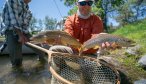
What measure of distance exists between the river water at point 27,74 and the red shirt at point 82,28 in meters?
2.91

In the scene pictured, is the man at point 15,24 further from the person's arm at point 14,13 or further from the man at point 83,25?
the man at point 83,25

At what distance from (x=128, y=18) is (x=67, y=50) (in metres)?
56.0

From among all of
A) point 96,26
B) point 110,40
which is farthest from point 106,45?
point 96,26

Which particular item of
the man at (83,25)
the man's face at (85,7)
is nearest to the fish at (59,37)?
the man at (83,25)

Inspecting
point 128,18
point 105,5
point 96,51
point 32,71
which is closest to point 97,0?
point 105,5

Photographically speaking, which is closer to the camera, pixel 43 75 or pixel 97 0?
pixel 43 75

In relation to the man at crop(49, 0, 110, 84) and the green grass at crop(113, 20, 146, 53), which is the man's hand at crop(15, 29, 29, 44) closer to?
the man at crop(49, 0, 110, 84)

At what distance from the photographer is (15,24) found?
9.55 meters

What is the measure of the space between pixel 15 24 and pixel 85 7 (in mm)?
3318

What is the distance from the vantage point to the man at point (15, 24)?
952cm

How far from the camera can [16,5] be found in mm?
9672

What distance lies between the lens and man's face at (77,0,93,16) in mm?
6684

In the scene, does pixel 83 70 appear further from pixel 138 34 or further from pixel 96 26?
pixel 138 34

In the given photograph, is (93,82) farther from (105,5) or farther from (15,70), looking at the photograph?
(105,5)
